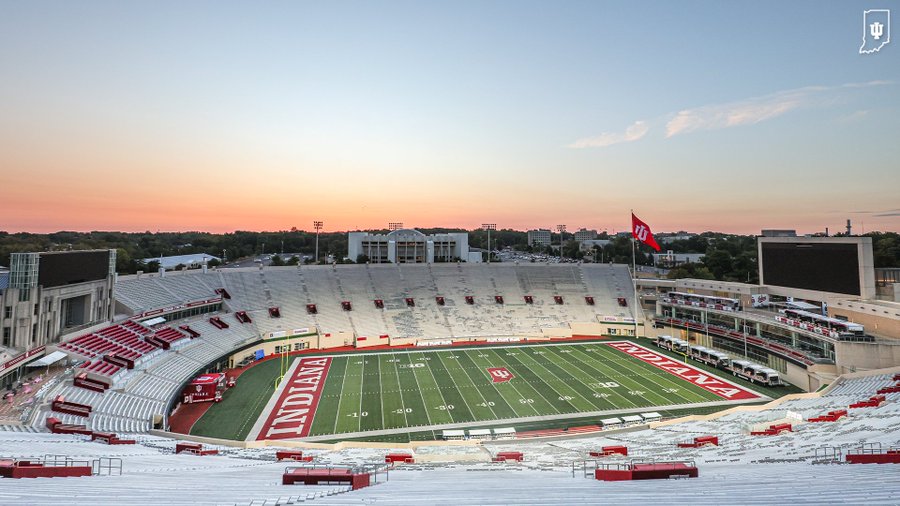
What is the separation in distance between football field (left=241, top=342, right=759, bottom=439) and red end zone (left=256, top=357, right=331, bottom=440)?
70 mm

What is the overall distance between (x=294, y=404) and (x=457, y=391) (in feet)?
36.5

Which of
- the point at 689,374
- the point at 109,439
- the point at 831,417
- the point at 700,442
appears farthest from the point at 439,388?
the point at 831,417

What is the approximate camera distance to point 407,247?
321ft

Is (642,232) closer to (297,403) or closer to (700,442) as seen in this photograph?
(700,442)

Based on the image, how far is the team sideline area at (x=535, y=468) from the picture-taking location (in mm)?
7281

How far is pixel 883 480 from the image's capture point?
8047 mm

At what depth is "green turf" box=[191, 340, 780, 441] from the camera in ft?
86.5

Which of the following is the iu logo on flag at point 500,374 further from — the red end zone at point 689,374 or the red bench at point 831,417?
the red bench at point 831,417

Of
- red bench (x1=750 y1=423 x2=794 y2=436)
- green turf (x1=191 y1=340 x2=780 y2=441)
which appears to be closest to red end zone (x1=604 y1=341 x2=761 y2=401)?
green turf (x1=191 y1=340 x2=780 y2=441)

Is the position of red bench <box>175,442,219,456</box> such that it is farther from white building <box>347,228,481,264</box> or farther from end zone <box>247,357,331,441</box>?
white building <box>347,228,481,264</box>

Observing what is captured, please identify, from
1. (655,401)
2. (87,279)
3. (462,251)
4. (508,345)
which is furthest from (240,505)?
(462,251)

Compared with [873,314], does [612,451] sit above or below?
below

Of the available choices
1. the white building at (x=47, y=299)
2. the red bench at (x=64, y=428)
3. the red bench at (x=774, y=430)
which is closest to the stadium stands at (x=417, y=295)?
the white building at (x=47, y=299)

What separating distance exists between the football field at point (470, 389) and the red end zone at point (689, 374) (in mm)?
155
